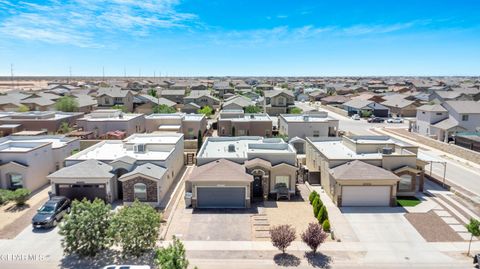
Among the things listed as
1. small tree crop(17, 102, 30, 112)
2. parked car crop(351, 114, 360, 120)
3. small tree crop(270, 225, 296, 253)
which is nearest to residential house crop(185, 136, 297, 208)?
small tree crop(270, 225, 296, 253)

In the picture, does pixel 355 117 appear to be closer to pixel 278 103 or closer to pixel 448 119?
pixel 278 103

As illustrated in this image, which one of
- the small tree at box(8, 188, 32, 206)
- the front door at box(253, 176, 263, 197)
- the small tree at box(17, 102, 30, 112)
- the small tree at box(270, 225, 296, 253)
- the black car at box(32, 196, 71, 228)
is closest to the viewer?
the small tree at box(270, 225, 296, 253)

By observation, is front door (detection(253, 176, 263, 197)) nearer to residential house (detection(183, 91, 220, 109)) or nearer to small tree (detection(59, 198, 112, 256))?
small tree (detection(59, 198, 112, 256))

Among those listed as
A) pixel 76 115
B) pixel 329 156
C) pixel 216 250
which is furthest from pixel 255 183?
pixel 76 115

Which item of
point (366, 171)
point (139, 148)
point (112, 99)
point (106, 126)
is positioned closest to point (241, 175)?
point (366, 171)

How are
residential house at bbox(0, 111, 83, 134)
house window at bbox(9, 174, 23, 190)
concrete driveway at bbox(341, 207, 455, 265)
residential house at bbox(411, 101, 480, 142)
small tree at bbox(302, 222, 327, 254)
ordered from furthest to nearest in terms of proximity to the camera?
residential house at bbox(411, 101, 480, 142) → residential house at bbox(0, 111, 83, 134) → house window at bbox(9, 174, 23, 190) → concrete driveway at bbox(341, 207, 455, 265) → small tree at bbox(302, 222, 327, 254)

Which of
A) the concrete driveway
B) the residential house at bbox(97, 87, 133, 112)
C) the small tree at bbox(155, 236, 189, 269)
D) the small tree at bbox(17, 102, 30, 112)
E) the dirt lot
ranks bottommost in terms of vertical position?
the concrete driveway
